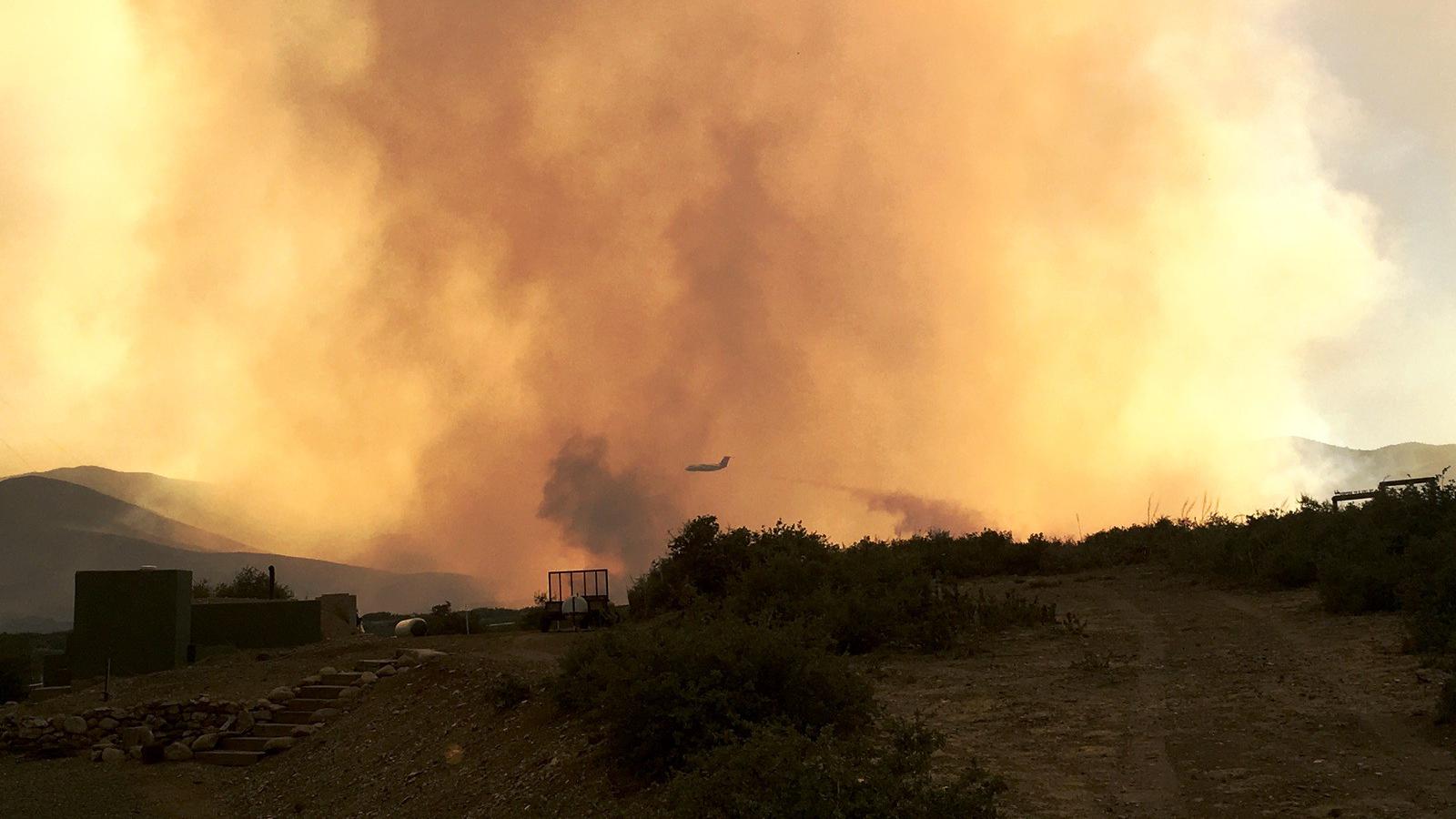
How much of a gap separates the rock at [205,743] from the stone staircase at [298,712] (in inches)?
3.2

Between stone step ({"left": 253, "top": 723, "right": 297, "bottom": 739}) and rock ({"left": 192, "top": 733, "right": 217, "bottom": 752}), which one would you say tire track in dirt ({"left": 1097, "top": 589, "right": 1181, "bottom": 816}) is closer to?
stone step ({"left": 253, "top": 723, "right": 297, "bottom": 739})

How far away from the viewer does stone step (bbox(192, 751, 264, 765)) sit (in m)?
22.5

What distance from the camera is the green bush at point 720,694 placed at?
11227 mm

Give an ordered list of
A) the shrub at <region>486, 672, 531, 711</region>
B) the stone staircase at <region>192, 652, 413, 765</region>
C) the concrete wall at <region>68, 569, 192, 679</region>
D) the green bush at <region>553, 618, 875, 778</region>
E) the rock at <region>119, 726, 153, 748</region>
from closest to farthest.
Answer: the green bush at <region>553, 618, 875, 778</region> < the shrub at <region>486, 672, 531, 711</region> < the stone staircase at <region>192, 652, 413, 765</region> < the rock at <region>119, 726, 153, 748</region> < the concrete wall at <region>68, 569, 192, 679</region>

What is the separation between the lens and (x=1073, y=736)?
11711 millimetres

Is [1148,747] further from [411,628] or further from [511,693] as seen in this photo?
[411,628]

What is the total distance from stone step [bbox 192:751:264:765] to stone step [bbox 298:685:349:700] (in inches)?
80.5

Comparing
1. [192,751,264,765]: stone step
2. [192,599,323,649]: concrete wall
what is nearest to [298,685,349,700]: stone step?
[192,751,264,765]: stone step

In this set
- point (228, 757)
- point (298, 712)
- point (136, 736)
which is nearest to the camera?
point (228, 757)

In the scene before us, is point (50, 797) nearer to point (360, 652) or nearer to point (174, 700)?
point (174, 700)

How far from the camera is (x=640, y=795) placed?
1099 centimetres

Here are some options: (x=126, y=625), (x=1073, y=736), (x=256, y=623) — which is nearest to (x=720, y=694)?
(x=1073, y=736)

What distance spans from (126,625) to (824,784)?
30580mm

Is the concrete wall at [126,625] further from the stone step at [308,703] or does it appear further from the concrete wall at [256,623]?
the stone step at [308,703]
